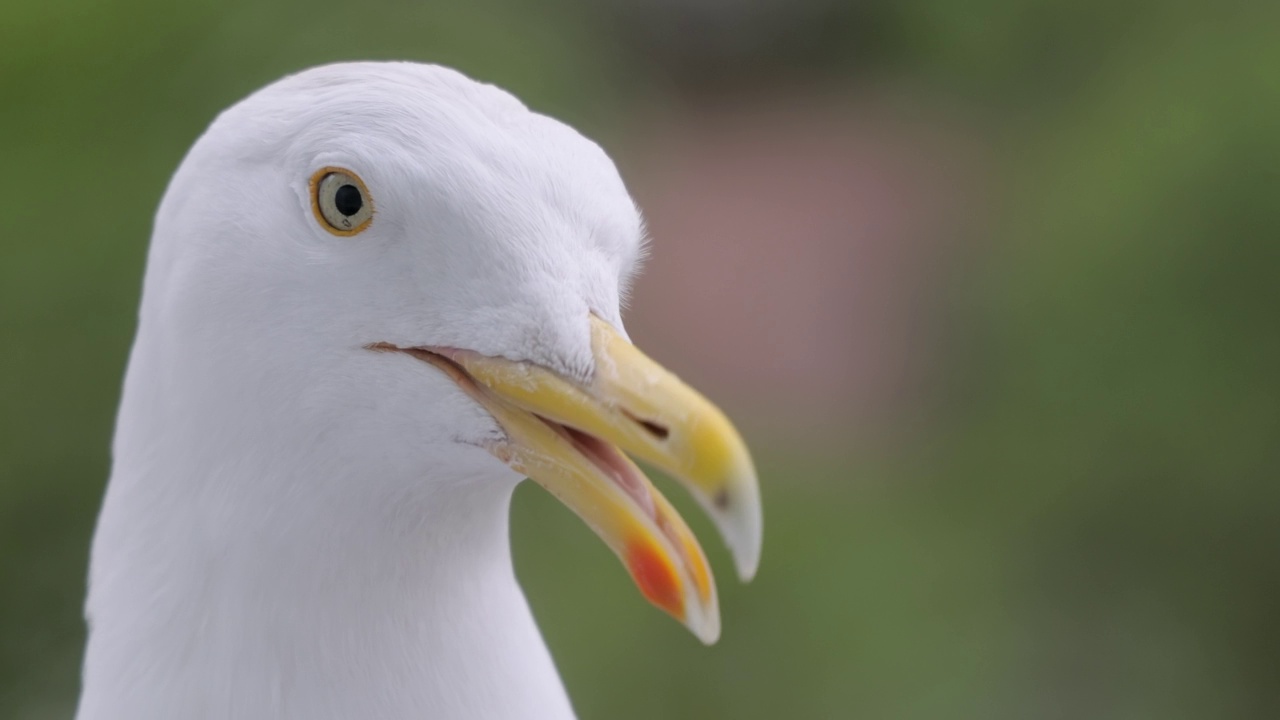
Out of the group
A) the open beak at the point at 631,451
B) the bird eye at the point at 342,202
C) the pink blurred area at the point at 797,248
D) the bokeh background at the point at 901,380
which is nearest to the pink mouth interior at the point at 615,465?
the open beak at the point at 631,451

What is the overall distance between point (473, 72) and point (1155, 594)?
2222 millimetres

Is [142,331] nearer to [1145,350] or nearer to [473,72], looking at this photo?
[473,72]

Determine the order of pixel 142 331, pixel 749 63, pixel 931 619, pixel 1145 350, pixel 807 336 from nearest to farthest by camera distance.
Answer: pixel 142 331
pixel 931 619
pixel 1145 350
pixel 807 336
pixel 749 63

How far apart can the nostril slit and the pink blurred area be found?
9.19 feet

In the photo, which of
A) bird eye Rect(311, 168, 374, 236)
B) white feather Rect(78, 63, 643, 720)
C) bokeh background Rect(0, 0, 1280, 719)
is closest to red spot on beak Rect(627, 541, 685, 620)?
white feather Rect(78, 63, 643, 720)

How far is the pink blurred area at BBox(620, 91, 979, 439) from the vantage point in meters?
4.18

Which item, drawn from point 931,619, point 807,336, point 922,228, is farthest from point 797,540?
point 922,228

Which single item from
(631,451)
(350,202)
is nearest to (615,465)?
(631,451)

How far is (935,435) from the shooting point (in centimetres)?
391

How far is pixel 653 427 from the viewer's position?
98 centimetres

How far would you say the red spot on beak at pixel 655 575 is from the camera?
1023mm

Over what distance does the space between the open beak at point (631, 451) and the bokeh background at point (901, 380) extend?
1844mm

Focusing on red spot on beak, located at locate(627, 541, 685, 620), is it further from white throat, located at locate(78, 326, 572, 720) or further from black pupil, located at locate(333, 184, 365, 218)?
black pupil, located at locate(333, 184, 365, 218)

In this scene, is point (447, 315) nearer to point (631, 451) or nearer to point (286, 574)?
point (631, 451)
